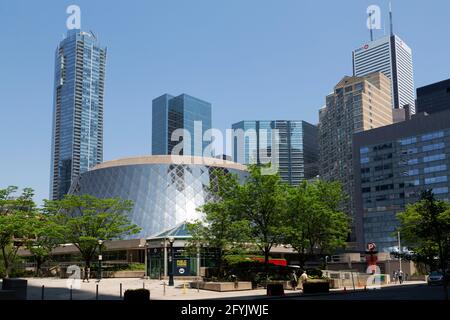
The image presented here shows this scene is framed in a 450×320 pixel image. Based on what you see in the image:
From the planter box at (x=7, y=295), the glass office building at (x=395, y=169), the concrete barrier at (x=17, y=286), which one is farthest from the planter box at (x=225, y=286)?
the glass office building at (x=395, y=169)

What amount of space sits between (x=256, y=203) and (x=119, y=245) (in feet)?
131

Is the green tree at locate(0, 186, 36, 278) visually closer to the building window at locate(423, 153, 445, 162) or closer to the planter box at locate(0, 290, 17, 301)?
the planter box at locate(0, 290, 17, 301)

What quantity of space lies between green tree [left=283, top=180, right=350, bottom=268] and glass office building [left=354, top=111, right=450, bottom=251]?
10127 centimetres

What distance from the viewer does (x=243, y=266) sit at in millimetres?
51531

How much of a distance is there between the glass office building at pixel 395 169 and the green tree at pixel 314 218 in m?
101

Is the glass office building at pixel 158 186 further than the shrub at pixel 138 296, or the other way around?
the glass office building at pixel 158 186

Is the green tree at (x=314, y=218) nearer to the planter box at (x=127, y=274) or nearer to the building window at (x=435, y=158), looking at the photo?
the planter box at (x=127, y=274)

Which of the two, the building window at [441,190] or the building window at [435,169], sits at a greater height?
the building window at [435,169]

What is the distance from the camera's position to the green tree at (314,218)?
52.7 meters

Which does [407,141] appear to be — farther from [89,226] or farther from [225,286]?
[225,286]

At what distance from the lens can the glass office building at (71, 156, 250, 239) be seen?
95.1 metres

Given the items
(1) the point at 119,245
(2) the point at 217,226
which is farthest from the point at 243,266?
(1) the point at 119,245

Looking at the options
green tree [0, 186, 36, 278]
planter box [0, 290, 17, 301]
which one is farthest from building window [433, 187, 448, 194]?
planter box [0, 290, 17, 301]

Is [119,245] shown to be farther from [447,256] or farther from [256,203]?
[447,256]
